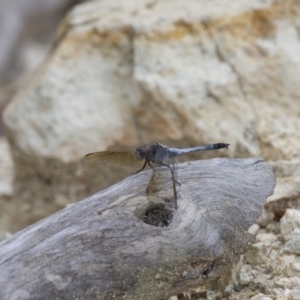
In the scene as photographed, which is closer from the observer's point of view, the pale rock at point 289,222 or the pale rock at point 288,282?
the pale rock at point 288,282

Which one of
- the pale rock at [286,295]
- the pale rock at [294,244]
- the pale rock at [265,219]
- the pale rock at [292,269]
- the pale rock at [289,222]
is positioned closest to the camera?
the pale rock at [286,295]

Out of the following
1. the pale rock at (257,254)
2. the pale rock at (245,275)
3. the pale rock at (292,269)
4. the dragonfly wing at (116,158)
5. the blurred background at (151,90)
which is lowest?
the blurred background at (151,90)

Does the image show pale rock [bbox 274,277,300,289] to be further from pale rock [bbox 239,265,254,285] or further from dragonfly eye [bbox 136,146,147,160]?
dragonfly eye [bbox 136,146,147,160]

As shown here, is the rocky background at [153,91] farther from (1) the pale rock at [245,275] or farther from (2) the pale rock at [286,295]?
(2) the pale rock at [286,295]

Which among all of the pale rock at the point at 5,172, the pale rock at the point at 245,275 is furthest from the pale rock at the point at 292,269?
the pale rock at the point at 5,172

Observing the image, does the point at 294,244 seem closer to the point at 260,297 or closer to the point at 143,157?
the point at 260,297

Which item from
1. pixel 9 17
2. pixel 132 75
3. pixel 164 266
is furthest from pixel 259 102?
pixel 9 17

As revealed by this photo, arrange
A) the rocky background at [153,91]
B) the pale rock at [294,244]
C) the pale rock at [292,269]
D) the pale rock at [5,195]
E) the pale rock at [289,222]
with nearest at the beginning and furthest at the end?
the pale rock at [292,269]
the pale rock at [294,244]
the pale rock at [289,222]
the rocky background at [153,91]
the pale rock at [5,195]

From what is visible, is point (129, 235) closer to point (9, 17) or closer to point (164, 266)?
point (164, 266)

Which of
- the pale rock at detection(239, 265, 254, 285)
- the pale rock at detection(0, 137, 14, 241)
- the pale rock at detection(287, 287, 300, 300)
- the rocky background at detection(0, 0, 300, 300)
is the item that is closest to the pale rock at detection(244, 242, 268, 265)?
the pale rock at detection(239, 265, 254, 285)
